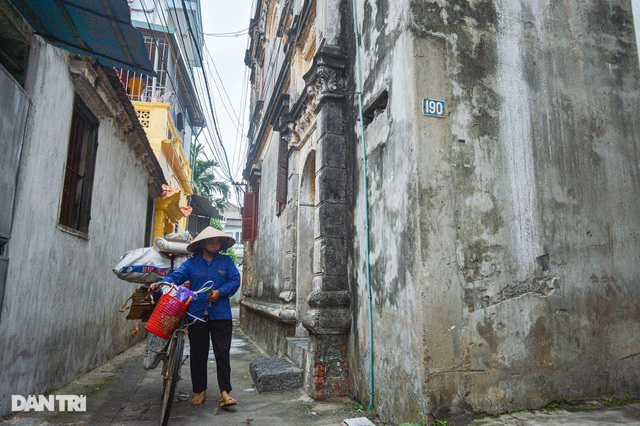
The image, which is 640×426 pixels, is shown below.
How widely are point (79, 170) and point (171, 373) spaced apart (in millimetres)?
3216

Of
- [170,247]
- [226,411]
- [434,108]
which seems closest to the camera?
[434,108]

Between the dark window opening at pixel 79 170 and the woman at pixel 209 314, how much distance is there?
185 centimetres

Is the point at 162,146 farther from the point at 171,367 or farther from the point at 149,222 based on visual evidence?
the point at 171,367

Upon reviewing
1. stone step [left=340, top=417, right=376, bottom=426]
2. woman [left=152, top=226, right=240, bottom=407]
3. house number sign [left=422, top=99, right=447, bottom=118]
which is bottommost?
stone step [left=340, top=417, right=376, bottom=426]

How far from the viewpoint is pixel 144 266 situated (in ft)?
15.8

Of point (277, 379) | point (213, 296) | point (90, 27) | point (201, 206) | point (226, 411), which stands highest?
point (201, 206)

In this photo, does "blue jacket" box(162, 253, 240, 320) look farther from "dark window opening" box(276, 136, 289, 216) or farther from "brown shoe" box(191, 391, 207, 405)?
"dark window opening" box(276, 136, 289, 216)

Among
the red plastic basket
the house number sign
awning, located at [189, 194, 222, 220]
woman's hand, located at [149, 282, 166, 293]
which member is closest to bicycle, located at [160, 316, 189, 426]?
the red plastic basket

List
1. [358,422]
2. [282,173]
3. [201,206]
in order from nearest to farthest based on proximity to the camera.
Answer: [358,422], [282,173], [201,206]

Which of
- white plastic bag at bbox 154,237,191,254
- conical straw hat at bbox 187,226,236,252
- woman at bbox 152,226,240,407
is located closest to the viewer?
woman at bbox 152,226,240,407

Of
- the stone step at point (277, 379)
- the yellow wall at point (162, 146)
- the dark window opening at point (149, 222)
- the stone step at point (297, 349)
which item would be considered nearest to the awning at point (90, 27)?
the stone step at point (277, 379)

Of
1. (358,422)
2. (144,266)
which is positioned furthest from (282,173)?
(358,422)

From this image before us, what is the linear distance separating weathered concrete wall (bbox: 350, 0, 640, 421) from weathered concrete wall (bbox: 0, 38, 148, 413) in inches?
123

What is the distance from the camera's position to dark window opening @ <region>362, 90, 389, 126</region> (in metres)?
3.96
